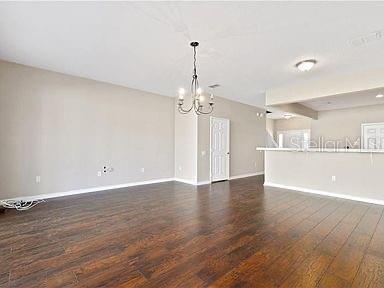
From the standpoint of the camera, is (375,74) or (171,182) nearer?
(375,74)

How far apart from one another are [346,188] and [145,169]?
16.6ft

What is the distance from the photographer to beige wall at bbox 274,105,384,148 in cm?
715

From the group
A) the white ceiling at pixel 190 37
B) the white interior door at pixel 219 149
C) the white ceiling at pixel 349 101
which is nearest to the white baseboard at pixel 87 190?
the white interior door at pixel 219 149

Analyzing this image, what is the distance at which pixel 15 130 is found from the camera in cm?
415

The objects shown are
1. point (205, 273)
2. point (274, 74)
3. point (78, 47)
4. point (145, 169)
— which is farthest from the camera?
point (145, 169)

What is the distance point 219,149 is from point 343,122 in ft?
16.0

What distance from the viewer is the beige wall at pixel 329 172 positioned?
14.5 feet

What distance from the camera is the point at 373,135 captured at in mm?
7141

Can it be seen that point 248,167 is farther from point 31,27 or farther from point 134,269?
point 31,27

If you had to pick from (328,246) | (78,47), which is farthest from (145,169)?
(328,246)

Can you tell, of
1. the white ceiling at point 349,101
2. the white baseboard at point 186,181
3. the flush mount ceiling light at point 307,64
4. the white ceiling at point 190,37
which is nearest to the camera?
the white ceiling at point 190,37

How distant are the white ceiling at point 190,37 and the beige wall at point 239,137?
85.1 inches

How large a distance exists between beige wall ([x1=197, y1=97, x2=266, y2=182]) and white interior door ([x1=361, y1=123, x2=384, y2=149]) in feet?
11.0

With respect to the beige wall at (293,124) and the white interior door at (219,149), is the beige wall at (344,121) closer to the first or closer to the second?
the beige wall at (293,124)
